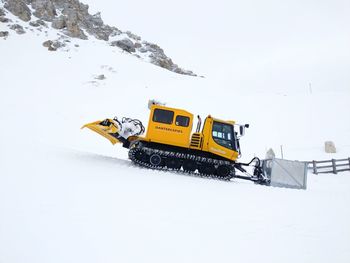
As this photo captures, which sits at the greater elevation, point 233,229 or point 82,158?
point 82,158

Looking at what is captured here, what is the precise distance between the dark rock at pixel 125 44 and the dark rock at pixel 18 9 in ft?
44.1

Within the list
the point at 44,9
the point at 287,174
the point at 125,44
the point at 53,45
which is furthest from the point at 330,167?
the point at 44,9

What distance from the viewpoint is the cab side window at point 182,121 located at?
43.4ft

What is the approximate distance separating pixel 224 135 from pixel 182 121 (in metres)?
1.85

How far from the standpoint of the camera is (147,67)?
44406 millimetres

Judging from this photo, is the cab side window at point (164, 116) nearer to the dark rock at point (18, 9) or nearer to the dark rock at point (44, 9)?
the dark rock at point (18, 9)

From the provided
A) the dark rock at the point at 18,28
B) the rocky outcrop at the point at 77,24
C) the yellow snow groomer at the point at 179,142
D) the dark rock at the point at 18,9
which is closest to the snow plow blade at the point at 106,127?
the yellow snow groomer at the point at 179,142

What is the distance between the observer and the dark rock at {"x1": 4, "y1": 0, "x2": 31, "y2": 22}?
164 ft

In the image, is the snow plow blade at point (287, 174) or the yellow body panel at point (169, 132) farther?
the snow plow blade at point (287, 174)

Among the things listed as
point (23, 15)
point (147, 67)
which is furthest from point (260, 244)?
point (23, 15)

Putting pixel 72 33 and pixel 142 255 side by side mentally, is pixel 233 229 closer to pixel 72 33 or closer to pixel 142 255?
pixel 142 255

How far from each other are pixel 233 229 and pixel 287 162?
26.8 feet

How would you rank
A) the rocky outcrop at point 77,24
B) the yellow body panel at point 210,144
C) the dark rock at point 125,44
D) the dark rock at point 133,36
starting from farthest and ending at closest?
the dark rock at point 133,36, the dark rock at point 125,44, the rocky outcrop at point 77,24, the yellow body panel at point 210,144

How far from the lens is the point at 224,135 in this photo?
13734mm
